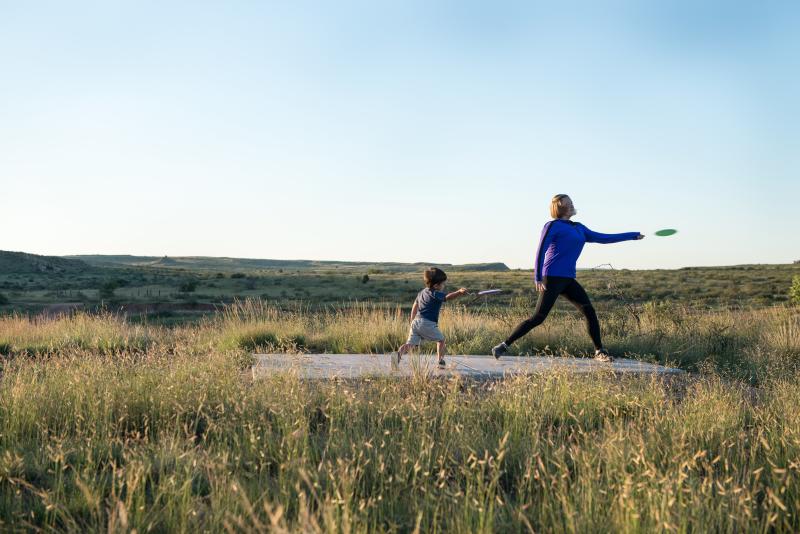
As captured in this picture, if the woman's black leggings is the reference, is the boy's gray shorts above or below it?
below

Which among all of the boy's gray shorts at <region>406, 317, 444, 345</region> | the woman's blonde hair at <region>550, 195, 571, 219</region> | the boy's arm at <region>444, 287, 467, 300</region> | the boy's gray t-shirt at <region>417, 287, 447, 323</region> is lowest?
the boy's gray shorts at <region>406, 317, 444, 345</region>

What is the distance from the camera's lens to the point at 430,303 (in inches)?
319

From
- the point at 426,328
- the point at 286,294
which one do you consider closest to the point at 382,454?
the point at 426,328

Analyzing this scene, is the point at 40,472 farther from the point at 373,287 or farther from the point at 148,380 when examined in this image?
the point at 373,287

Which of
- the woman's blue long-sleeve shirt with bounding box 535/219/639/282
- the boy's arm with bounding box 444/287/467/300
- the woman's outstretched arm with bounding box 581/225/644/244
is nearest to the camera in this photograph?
the boy's arm with bounding box 444/287/467/300

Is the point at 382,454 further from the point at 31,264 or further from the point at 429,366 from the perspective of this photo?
the point at 31,264

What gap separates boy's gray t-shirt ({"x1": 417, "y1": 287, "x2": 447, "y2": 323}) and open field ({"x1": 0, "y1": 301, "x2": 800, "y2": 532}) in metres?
1.41

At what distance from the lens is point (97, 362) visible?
6.70m

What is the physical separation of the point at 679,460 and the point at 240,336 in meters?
8.37

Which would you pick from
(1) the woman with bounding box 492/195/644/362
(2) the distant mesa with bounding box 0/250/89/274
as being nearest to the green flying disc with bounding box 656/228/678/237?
(1) the woman with bounding box 492/195/644/362

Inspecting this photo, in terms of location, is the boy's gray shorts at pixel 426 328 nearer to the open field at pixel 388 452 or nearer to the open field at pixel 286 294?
the open field at pixel 388 452

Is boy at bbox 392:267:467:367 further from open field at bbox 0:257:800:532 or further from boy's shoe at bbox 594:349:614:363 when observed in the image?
boy's shoe at bbox 594:349:614:363

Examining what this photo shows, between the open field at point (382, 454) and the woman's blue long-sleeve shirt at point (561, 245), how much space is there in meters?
1.96

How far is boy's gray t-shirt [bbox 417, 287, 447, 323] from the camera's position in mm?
8102
